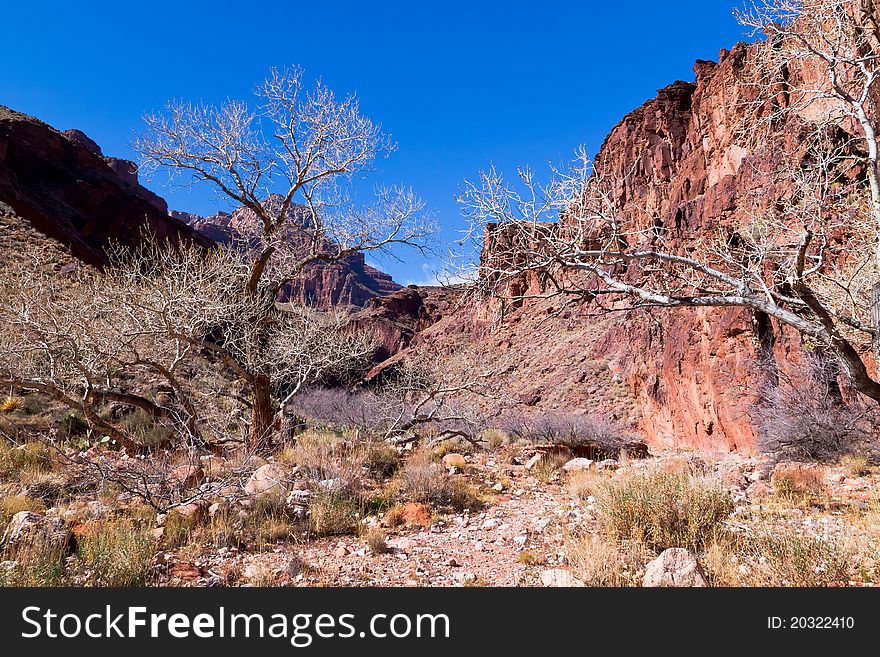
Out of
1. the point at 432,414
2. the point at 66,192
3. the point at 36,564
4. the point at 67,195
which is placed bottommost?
the point at 36,564

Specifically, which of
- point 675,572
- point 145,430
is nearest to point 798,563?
point 675,572

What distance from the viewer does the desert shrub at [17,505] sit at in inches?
162

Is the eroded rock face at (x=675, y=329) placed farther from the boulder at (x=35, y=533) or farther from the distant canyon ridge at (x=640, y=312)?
the boulder at (x=35, y=533)

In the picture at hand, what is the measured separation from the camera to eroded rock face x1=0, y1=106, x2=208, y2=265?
25.9 m

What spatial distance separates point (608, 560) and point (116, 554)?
356cm

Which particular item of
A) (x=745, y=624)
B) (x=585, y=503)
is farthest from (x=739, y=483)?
(x=745, y=624)

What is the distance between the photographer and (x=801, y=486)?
5.65 metres

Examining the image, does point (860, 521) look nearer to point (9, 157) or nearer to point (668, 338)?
point (668, 338)

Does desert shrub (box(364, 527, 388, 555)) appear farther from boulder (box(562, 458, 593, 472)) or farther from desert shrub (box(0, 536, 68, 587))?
boulder (box(562, 458, 593, 472))

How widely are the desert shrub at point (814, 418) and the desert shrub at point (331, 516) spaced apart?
9.03 meters

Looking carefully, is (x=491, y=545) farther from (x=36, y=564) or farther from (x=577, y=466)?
(x=577, y=466)

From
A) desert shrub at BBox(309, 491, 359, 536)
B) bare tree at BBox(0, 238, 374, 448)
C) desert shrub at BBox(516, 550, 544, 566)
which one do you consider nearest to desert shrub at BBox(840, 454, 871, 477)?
desert shrub at BBox(516, 550, 544, 566)

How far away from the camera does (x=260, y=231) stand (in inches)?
398

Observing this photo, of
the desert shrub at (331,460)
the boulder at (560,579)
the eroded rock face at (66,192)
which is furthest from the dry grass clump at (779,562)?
the eroded rock face at (66,192)
